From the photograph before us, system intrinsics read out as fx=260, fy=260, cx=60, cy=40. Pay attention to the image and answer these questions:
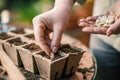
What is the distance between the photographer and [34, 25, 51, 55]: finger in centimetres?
98

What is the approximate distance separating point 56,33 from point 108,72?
548 millimetres

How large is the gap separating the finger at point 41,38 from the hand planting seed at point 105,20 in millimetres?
257

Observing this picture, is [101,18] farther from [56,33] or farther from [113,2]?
[56,33]

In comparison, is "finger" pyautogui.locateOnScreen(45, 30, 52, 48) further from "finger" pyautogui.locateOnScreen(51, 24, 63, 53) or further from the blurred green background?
the blurred green background

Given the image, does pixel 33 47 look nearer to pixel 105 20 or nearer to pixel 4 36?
pixel 4 36

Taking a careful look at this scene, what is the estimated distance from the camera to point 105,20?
118 cm

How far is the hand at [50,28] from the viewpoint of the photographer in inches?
39.6

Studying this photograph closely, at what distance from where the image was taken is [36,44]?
107cm

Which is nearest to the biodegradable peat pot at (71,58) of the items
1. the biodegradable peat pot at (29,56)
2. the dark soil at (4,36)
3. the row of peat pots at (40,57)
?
the row of peat pots at (40,57)

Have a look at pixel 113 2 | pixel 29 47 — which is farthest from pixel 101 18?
pixel 29 47

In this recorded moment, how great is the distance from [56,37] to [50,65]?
0.53ft

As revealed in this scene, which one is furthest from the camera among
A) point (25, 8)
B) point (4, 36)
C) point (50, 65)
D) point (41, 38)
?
point (25, 8)

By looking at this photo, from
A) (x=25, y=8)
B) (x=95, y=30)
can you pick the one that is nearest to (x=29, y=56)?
(x=95, y=30)

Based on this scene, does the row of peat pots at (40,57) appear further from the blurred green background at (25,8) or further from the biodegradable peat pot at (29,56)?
the blurred green background at (25,8)
